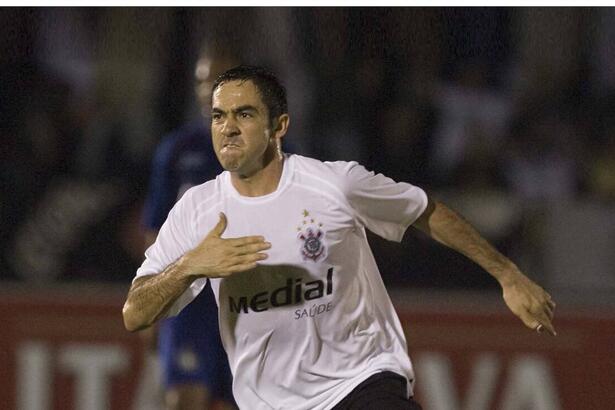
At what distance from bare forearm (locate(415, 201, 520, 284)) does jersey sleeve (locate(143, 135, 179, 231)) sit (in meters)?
1.66

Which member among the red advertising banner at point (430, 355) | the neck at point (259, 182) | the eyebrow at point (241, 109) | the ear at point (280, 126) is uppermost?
the eyebrow at point (241, 109)

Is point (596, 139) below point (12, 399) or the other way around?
the other way around

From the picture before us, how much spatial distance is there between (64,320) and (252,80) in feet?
10.6

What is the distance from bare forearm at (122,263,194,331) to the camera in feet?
14.3

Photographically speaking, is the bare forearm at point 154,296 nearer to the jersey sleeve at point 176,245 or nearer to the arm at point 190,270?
the arm at point 190,270

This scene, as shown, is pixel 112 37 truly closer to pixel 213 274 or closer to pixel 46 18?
pixel 46 18

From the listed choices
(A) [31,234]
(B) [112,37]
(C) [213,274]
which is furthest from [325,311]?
(B) [112,37]

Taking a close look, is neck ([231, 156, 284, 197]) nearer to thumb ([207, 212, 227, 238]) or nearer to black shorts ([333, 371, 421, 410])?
thumb ([207, 212, 227, 238])

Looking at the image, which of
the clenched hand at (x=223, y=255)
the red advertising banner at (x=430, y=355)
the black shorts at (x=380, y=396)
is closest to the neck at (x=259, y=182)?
the clenched hand at (x=223, y=255)

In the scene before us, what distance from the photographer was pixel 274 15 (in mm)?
8555

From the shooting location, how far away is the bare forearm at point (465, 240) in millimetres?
4688

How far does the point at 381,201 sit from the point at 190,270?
0.74 meters

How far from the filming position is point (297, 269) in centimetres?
459

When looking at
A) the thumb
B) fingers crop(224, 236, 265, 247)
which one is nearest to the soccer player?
the thumb
